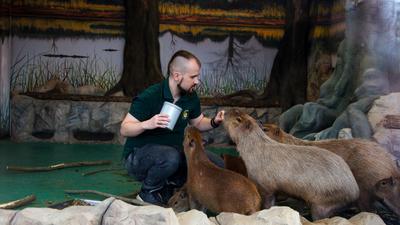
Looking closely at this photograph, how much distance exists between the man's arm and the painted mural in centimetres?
436

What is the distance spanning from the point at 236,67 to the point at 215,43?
0.49 metres

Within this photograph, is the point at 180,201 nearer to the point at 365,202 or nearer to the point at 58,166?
the point at 365,202

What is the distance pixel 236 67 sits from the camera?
856 centimetres

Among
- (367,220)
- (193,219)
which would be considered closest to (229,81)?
(367,220)

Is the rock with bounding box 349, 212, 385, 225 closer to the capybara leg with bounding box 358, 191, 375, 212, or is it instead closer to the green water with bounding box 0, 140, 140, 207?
the capybara leg with bounding box 358, 191, 375, 212

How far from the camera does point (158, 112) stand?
427cm

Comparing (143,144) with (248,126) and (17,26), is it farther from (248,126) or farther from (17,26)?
(17,26)

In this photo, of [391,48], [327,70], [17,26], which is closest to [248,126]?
[391,48]

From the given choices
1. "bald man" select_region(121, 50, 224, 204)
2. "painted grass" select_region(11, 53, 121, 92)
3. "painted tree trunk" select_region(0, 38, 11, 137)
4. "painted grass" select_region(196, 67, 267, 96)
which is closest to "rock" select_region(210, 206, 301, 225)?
"bald man" select_region(121, 50, 224, 204)

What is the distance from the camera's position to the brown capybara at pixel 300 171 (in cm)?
371

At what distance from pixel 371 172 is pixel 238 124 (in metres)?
1.01

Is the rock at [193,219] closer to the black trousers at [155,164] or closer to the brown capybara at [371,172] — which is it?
the black trousers at [155,164]

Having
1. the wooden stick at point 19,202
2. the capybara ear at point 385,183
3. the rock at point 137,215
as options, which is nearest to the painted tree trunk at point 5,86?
the wooden stick at point 19,202

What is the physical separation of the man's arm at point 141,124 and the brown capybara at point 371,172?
1.30 metres
